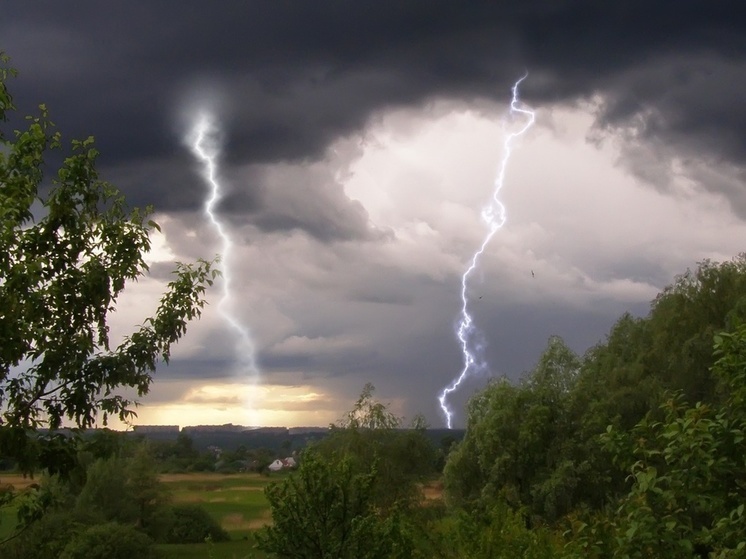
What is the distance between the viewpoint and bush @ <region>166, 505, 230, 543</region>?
67.4 meters

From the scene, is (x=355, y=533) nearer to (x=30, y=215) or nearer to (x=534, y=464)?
(x=30, y=215)

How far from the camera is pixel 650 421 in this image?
30.3 feet

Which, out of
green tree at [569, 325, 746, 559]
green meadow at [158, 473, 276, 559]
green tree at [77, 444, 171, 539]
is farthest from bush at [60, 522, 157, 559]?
green tree at [569, 325, 746, 559]

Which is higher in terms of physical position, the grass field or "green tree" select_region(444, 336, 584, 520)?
"green tree" select_region(444, 336, 584, 520)

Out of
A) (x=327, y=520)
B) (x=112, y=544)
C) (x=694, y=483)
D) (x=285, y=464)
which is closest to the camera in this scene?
(x=694, y=483)

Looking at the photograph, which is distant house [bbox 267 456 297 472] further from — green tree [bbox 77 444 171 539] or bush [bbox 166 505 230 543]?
green tree [bbox 77 444 171 539]

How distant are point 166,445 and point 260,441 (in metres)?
27.0

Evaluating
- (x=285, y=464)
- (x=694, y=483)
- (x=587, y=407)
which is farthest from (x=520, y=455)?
(x=694, y=483)

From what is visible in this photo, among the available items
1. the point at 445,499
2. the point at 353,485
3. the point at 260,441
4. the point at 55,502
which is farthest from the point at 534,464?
the point at 260,441

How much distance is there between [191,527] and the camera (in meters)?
69.4

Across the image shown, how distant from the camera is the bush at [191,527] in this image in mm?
67438

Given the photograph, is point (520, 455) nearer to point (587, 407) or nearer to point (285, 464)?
point (587, 407)

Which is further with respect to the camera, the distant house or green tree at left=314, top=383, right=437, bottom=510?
green tree at left=314, top=383, right=437, bottom=510

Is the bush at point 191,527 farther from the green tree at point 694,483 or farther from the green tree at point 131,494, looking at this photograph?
the green tree at point 694,483
